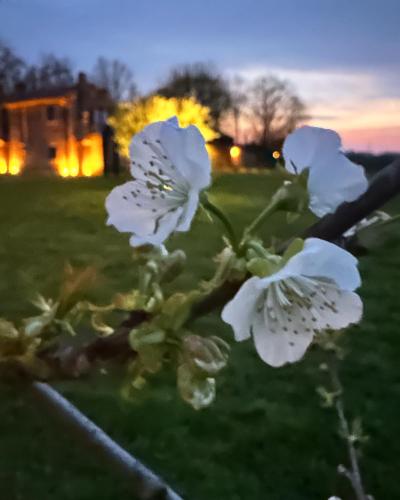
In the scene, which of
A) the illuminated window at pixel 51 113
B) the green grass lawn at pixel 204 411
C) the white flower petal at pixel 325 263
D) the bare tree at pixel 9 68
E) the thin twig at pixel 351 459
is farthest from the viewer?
the illuminated window at pixel 51 113

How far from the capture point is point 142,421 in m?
1.10

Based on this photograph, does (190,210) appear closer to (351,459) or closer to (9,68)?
(351,459)

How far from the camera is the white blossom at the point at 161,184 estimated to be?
15 cm

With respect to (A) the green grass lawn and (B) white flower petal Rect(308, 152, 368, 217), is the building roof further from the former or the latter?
(B) white flower petal Rect(308, 152, 368, 217)

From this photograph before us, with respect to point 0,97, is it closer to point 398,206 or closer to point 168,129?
point 398,206

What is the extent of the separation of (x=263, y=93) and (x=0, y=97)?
0.46 metres

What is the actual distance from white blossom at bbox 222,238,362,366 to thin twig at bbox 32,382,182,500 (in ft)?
0.31

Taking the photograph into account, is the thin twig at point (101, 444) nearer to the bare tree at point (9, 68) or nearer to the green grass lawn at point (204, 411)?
the green grass lawn at point (204, 411)

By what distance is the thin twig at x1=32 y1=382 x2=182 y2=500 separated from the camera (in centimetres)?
25

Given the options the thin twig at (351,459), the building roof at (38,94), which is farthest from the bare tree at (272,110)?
the thin twig at (351,459)

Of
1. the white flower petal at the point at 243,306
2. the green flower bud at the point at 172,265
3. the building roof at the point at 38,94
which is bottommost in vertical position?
the building roof at the point at 38,94

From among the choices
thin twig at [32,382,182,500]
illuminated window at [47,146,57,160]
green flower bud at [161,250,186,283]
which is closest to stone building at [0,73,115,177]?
illuminated window at [47,146,57,160]

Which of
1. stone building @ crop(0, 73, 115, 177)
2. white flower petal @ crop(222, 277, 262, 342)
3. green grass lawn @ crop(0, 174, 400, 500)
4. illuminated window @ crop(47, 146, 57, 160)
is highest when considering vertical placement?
white flower petal @ crop(222, 277, 262, 342)

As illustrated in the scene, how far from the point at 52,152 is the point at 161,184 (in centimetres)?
132
